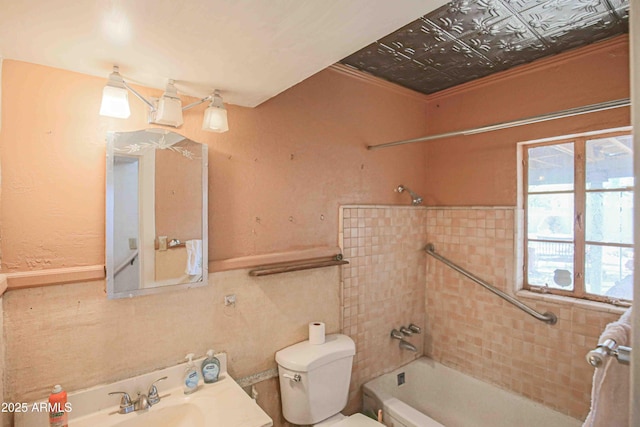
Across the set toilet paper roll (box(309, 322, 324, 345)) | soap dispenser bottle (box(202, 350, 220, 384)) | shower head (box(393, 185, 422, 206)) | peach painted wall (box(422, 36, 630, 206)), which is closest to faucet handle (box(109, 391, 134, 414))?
soap dispenser bottle (box(202, 350, 220, 384))

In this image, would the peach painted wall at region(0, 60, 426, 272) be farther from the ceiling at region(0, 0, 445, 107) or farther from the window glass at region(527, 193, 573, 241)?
the window glass at region(527, 193, 573, 241)

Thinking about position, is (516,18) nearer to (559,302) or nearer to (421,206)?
(421,206)

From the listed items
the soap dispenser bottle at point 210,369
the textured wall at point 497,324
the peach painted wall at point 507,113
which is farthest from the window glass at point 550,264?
the soap dispenser bottle at point 210,369

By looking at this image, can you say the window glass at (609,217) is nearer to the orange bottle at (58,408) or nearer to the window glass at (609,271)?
the window glass at (609,271)

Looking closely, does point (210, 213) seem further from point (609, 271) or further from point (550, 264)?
point (609, 271)

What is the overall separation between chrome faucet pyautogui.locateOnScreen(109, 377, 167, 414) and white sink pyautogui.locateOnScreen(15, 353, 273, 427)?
2cm

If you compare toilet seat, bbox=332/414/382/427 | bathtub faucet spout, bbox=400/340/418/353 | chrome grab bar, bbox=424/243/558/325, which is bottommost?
toilet seat, bbox=332/414/382/427

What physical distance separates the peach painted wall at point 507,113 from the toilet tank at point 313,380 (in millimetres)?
1512

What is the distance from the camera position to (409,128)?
2559 mm

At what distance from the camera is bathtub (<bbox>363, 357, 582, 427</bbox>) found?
6.34 feet

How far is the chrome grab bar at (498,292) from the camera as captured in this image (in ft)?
6.51

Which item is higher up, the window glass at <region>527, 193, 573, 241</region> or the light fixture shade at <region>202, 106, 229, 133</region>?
the light fixture shade at <region>202, 106, 229, 133</region>

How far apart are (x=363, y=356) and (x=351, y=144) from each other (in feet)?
4.84

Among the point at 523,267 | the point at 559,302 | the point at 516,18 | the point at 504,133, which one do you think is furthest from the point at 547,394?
the point at 516,18
